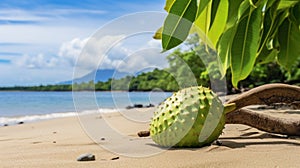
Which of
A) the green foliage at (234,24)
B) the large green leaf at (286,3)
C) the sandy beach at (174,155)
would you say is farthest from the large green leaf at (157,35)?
the large green leaf at (286,3)

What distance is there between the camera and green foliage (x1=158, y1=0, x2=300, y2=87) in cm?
157

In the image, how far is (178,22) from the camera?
1.57 meters

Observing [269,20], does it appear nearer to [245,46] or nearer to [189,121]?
[245,46]

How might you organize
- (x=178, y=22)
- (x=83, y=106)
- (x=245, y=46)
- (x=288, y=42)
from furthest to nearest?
(x=83, y=106) < (x=288, y=42) < (x=245, y=46) < (x=178, y=22)

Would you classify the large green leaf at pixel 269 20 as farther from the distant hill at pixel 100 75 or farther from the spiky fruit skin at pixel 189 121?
the distant hill at pixel 100 75

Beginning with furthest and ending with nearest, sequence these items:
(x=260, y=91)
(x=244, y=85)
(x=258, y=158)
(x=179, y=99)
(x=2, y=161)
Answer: (x=244, y=85)
(x=260, y=91)
(x=179, y=99)
(x=2, y=161)
(x=258, y=158)

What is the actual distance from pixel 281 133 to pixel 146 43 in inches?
37.7

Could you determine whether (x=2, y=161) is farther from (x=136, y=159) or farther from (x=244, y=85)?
(x=244, y=85)

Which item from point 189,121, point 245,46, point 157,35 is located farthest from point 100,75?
point 245,46

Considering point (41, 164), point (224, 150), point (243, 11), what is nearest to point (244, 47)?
point (243, 11)

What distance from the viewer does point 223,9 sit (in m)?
1.75

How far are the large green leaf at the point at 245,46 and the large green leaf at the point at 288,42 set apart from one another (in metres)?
0.47

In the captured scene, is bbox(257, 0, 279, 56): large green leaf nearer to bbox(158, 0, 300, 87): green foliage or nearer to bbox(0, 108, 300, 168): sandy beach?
bbox(158, 0, 300, 87): green foliage

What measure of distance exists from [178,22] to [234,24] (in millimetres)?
467
